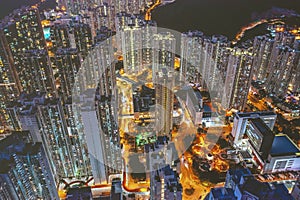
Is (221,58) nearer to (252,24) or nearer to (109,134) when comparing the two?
(109,134)

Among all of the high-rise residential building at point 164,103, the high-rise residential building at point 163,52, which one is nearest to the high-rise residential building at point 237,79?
the high-rise residential building at point 164,103

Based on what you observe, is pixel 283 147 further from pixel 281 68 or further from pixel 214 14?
pixel 214 14

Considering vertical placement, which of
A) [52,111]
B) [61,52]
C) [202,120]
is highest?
[61,52]

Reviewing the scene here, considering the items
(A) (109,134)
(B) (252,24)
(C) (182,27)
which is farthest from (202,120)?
(B) (252,24)

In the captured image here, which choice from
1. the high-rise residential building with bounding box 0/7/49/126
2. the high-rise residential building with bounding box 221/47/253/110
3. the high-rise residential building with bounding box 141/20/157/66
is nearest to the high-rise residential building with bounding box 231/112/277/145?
the high-rise residential building with bounding box 221/47/253/110

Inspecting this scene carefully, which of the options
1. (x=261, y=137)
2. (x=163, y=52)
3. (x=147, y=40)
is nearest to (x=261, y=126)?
(x=261, y=137)

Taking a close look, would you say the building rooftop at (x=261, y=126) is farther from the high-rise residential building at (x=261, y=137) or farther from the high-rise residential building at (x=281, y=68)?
the high-rise residential building at (x=281, y=68)
